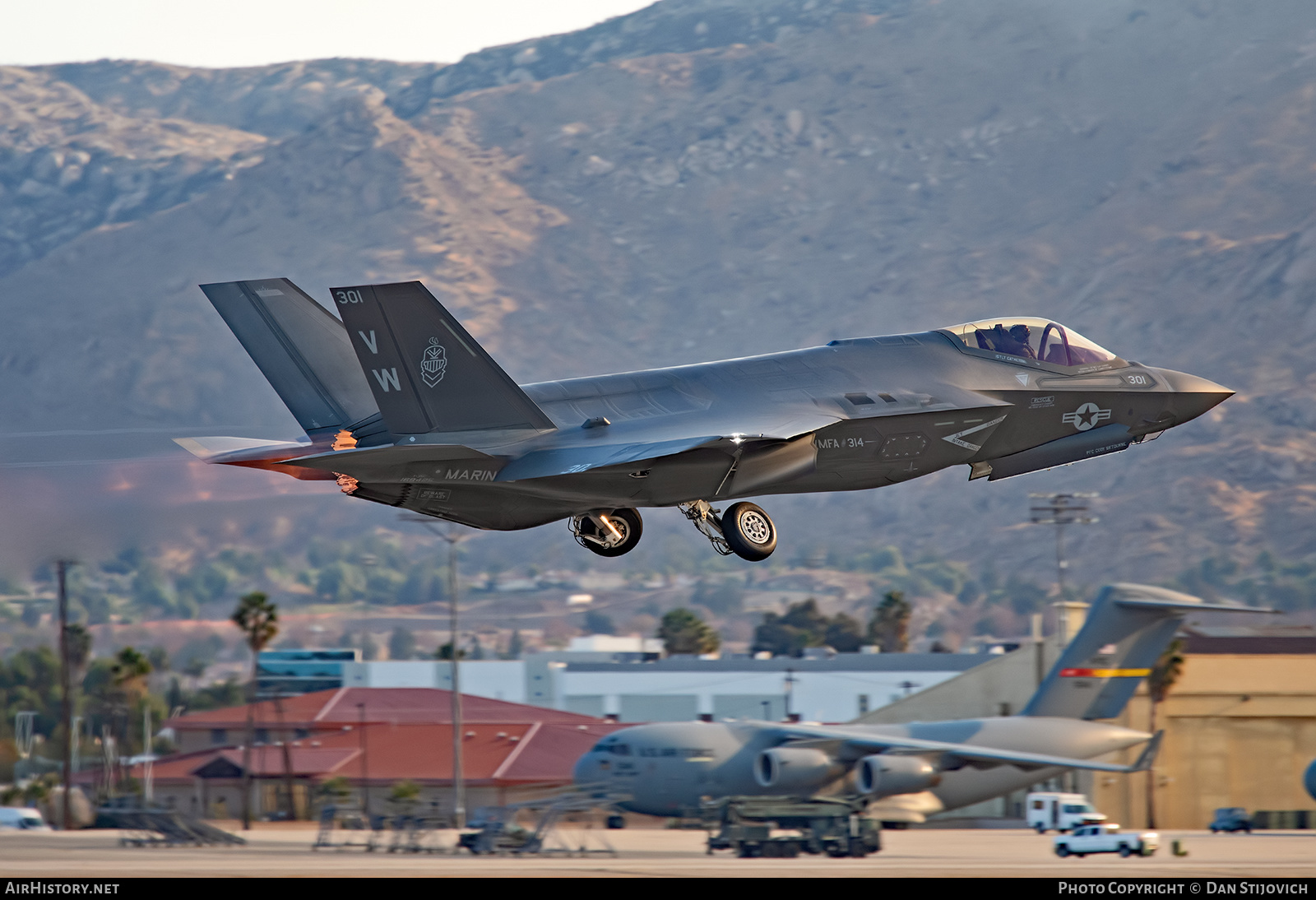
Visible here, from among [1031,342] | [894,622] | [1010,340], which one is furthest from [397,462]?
[894,622]

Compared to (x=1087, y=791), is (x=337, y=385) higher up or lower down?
higher up

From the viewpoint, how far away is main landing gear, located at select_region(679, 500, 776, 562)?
1003 inches

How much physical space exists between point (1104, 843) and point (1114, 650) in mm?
7978

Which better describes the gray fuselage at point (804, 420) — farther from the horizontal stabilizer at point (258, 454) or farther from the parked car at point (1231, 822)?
the parked car at point (1231, 822)

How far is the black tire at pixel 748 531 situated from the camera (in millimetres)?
25469

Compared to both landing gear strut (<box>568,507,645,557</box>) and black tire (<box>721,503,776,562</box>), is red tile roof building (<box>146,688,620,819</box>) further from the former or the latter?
black tire (<box>721,503,776,562</box>)

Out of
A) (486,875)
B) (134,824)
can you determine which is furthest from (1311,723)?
(134,824)

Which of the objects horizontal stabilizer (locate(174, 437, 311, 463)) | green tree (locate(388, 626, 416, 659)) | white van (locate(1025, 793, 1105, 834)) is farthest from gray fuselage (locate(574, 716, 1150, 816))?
green tree (locate(388, 626, 416, 659))

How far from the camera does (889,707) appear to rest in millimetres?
78750

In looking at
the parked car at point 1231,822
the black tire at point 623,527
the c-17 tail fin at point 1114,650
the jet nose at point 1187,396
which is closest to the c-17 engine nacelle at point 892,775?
the c-17 tail fin at point 1114,650

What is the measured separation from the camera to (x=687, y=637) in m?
150

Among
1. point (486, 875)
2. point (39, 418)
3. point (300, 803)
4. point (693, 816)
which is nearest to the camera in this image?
point (39, 418)
